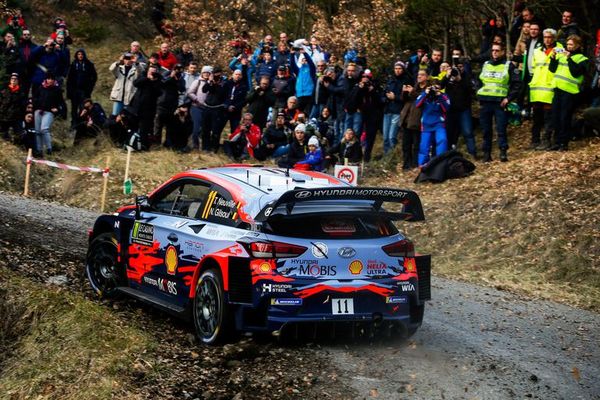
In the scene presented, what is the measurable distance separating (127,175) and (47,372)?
13.6 meters

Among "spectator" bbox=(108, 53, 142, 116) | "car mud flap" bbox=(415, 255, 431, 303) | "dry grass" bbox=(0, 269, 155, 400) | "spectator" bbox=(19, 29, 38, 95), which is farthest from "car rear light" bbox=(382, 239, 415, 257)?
"spectator" bbox=(19, 29, 38, 95)

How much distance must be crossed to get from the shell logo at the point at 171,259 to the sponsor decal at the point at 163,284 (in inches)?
4.7

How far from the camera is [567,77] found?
1928cm

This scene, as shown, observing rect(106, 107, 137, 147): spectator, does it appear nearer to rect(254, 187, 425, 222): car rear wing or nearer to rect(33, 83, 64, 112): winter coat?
rect(33, 83, 64, 112): winter coat

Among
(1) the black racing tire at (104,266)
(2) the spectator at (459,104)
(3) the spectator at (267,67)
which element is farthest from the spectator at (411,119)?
(1) the black racing tire at (104,266)

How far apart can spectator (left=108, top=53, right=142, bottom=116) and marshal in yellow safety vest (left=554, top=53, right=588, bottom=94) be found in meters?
10.4

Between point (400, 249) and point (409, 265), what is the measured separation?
0.68 feet

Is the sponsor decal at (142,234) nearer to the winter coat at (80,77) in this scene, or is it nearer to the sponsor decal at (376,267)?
the sponsor decal at (376,267)

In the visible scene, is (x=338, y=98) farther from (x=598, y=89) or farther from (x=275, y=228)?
(x=275, y=228)

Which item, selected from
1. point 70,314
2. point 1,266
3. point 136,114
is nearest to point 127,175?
point 136,114

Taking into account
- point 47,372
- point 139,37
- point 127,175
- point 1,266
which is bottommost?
point 47,372

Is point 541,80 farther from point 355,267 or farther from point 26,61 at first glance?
point 26,61

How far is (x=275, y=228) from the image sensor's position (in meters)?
9.52

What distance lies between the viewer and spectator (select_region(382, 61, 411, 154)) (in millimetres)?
22234
